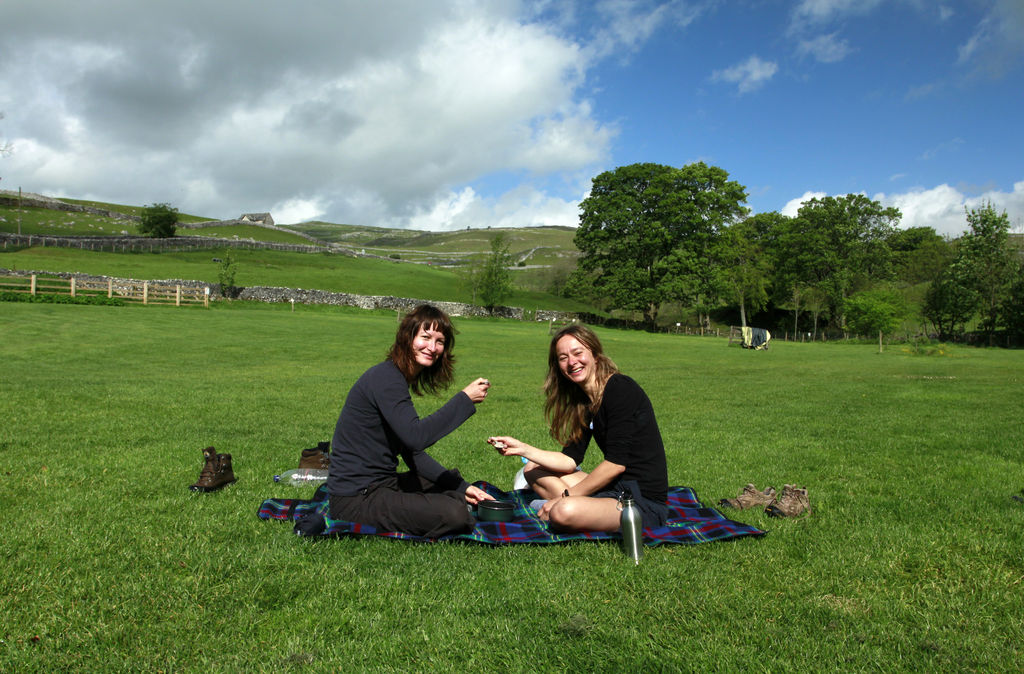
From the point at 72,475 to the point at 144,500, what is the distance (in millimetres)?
1340

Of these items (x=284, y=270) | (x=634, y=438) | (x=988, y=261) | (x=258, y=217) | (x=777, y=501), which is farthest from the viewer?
(x=258, y=217)

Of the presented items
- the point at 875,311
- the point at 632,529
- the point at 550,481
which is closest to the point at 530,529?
the point at 550,481

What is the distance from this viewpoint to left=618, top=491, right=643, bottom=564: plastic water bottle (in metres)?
4.21

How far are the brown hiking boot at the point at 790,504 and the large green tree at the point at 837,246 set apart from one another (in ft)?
211

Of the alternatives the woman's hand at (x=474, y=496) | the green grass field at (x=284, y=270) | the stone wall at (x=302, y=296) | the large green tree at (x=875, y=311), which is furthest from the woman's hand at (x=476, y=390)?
the large green tree at (x=875, y=311)

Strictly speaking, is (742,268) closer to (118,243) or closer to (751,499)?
(751,499)

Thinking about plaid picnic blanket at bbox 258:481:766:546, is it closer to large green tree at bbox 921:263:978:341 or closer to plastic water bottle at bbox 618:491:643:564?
plastic water bottle at bbox 618:491:643:564

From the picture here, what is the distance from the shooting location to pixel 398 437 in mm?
4625

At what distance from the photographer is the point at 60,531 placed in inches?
176

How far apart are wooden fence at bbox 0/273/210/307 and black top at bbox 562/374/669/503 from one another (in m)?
40.5

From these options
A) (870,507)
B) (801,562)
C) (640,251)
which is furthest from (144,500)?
(640,251)

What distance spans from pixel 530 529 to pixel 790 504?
244 cm

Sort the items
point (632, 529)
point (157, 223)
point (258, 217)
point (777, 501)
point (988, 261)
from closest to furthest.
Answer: point (632, 529), point (777, 501), point (988, 261), point (157, 223), point (258, 217)

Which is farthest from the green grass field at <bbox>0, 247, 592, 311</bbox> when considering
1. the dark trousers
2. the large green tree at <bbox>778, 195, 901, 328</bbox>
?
the dark trousers
